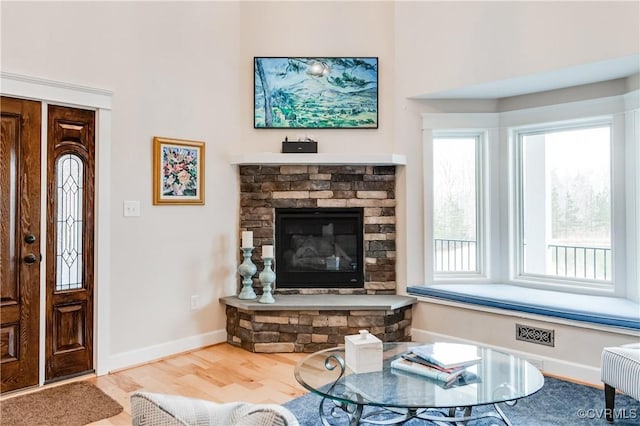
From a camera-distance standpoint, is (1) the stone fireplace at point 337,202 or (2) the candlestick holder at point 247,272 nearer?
(2) the candlestick holder at point 247,272

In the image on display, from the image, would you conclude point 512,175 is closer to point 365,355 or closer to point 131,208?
point 365,355

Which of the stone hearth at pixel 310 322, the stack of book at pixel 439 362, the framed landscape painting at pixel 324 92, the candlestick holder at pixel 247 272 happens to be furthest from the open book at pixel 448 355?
the framed landscape painting at pixel 324 92

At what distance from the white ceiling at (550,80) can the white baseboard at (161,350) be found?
2.70 m

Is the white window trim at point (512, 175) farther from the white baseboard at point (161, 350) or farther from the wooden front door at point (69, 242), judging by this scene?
the wooden front door at point (69, 242)

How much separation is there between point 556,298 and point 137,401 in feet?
10.5

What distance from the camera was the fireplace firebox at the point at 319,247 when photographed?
161 inches

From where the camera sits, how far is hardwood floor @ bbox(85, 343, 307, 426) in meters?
2.83

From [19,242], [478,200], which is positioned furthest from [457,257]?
[19,242]

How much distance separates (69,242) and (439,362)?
254 centimetres

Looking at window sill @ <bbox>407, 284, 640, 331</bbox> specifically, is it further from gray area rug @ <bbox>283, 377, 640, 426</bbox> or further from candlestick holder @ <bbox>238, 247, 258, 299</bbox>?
candlestick holder @ <bbox>238, 247, 258, 299</bbox>

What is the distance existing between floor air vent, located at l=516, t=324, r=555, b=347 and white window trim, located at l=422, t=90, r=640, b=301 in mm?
649

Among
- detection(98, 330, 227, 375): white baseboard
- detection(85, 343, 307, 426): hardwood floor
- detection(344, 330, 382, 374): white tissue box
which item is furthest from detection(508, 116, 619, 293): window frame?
detection(98, 330, 227, 375): white baseboard

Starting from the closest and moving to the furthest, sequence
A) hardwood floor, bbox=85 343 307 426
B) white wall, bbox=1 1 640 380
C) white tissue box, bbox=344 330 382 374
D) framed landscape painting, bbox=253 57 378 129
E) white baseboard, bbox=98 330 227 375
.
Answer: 1. white tissue box, bbox=344 330 382 374
2. hardwood floor, bbox=85 343 307 426
3. white wall, bbox=1 1 640 380
4. white baseboard, bbox=98 330 227 375
5. framed landscape painting, bbox=253 57 378 129

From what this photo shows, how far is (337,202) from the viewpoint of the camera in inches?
159
